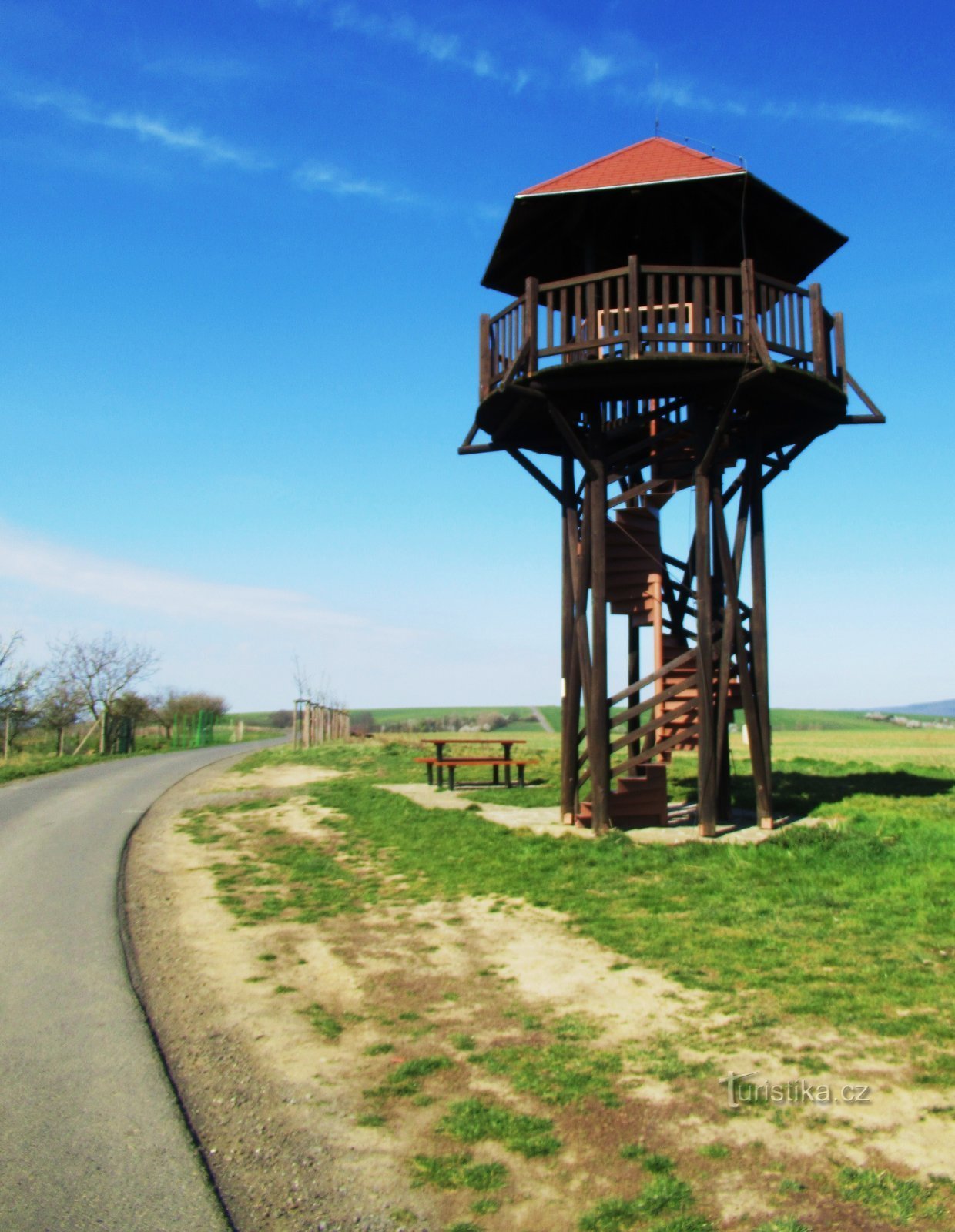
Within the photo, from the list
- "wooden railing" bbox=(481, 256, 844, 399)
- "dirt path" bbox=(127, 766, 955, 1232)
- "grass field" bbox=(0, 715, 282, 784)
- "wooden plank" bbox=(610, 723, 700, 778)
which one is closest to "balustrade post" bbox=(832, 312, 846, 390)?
"wooden railing" bbox=(481, 256, 844, 399)

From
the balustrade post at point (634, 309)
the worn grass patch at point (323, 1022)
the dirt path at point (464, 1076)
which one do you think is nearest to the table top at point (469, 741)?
the balustrade post at point (634, 309)

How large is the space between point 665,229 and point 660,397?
224 centimetres

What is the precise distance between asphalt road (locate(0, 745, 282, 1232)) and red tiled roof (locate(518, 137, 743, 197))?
984cm

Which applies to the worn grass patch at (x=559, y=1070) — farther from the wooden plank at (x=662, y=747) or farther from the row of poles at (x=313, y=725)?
the row of poles at (x=313, y=725)

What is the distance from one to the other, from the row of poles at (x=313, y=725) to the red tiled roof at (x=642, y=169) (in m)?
23.9

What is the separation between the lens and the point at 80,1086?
17.6 ft

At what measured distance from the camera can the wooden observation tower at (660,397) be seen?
12.1m

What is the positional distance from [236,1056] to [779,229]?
1184 centimetres

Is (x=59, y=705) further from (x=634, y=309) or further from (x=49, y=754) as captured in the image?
(x=634, y=309)

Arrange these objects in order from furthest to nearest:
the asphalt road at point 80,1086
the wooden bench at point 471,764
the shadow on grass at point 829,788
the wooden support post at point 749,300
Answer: the wooden bench at point 471,764
the shadow on grass at point 829,788
the wooden support post at point 749,300
the asphalt road at point 80,1086

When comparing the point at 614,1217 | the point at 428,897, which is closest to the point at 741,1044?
the point at 614,1217

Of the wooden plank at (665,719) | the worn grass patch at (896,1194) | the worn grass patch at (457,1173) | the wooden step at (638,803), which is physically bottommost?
the worn grass patch at (457,1173)

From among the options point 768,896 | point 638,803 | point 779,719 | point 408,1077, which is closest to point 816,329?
point 638,803

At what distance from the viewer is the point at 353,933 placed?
8.59 metres
